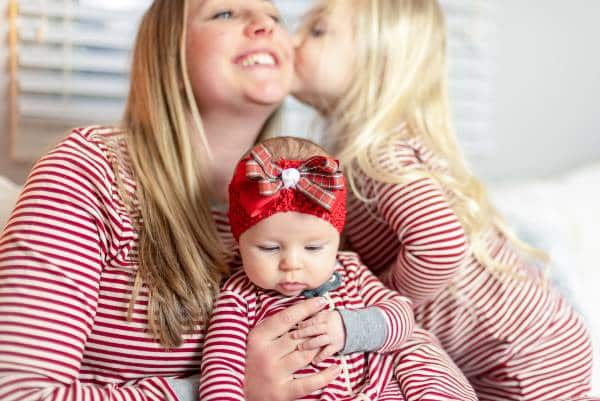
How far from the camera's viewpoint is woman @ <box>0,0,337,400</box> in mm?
974

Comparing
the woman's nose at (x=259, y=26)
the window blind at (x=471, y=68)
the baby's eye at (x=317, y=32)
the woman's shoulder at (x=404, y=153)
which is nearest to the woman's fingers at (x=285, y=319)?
the woman's shoulder at (x=404, y=153)

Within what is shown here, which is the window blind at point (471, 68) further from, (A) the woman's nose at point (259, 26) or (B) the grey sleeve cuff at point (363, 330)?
(B) the grey sleeve cuff at point (363, 330)

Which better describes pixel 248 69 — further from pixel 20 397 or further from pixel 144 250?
pixel 20 397

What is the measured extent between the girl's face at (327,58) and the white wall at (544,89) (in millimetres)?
996

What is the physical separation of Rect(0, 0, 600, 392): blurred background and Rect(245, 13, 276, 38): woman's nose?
350 mm

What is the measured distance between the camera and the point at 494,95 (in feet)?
7.66

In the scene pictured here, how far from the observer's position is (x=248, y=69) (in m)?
1.27

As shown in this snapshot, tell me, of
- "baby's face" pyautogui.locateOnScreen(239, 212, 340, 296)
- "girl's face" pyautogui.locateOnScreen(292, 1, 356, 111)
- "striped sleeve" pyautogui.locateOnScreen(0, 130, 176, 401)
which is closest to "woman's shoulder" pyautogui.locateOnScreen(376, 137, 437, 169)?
"girl's face" pyautogui.locateOnScreen(292, 1, 356, 111)

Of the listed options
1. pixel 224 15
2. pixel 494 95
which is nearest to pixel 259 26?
pixel 224 15

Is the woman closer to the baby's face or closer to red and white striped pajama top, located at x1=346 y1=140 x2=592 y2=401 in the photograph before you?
the baby's face

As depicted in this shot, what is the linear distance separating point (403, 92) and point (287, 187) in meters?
0.53

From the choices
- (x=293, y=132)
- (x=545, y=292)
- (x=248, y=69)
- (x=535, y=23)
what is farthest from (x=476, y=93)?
(x=248, y=69)

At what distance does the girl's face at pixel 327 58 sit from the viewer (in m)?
1.46

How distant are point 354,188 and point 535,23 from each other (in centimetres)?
131
